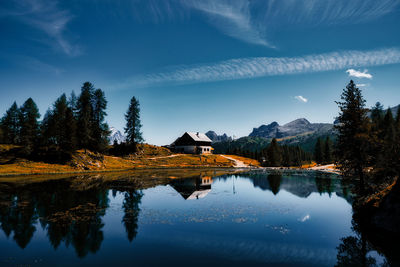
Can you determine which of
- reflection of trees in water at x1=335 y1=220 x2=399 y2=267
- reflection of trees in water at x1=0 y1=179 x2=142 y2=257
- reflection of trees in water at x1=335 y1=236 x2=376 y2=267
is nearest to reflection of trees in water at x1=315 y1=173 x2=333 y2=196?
reflection of trees in water at x1=335 y1=220 x2=399 y2=267

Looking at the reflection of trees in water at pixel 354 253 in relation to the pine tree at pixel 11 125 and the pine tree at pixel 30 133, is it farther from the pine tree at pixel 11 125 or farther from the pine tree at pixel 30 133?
the pine tree at pixel 11 125

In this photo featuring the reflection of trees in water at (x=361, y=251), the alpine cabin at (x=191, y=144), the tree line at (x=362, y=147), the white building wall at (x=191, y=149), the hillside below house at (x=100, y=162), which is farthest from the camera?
the alpine cabin at (x=191, y=144)

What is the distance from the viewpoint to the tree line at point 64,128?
64.0m

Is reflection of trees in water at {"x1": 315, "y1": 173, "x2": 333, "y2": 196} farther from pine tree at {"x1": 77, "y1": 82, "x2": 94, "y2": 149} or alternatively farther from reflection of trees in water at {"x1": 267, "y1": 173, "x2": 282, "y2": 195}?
pine tree at {"x1": 77, "y1": 82, "x2": 94, "y2": 149}

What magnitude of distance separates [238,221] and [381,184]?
1524 centimetres

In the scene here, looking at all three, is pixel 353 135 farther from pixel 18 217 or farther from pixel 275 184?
pixel 18 217

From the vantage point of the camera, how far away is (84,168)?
64312 millimetres

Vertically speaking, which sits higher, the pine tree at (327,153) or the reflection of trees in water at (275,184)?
the pine tree at (327,153)

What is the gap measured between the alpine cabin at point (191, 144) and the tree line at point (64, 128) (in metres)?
30.1

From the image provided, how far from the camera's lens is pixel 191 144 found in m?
115

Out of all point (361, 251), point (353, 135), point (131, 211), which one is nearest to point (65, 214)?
point (131, 211)

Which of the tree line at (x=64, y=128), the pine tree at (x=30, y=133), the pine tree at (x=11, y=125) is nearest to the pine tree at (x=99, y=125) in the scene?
the tree line at (x=64, y=128)

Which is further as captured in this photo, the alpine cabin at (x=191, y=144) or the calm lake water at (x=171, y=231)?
the alpine cabin at (x=191, y=144)

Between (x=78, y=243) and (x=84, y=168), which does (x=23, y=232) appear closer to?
(x=78, y=243)
